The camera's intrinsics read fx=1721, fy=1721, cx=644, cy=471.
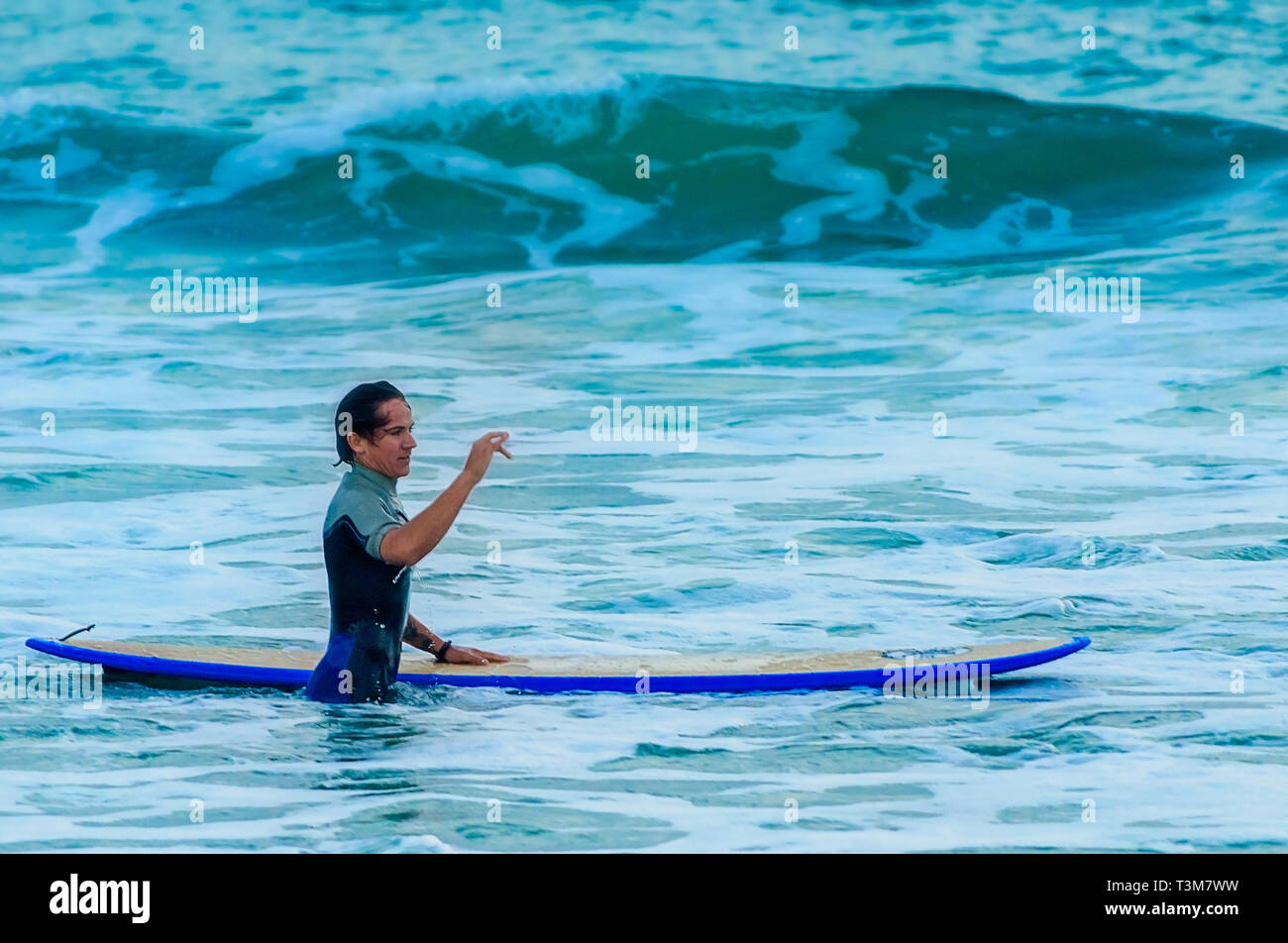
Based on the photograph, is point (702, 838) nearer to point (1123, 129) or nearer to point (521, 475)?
point (521, 475)

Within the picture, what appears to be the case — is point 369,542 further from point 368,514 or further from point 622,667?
point 622,667

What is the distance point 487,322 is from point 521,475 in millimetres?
6199

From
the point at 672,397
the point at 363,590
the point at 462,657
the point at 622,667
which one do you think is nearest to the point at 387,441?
the point at 363,590

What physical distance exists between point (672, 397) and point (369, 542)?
8.58m

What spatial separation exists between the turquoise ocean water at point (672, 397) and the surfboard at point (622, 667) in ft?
0.28

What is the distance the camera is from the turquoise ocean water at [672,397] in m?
5.66

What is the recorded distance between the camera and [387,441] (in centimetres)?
587

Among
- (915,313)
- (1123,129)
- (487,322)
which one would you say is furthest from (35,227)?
(1123,129)

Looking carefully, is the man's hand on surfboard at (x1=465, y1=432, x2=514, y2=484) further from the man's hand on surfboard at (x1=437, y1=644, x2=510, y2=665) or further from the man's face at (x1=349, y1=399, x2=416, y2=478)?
the man's hand on surfboard at (x1=437, y1=644, x2=510, y2=665)

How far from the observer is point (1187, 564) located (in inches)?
341

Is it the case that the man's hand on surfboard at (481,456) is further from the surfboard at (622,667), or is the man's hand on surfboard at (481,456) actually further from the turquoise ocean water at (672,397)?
the surfboard at (622,667)

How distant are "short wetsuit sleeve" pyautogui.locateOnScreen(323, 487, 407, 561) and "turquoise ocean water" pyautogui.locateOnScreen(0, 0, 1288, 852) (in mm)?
693

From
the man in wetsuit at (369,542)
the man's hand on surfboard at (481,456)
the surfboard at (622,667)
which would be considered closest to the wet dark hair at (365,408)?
the man in wetsuit at (369,542)

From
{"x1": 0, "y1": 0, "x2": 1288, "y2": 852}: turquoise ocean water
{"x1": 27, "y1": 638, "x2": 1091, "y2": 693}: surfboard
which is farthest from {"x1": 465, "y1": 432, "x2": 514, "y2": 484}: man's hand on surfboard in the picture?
{"x1": 27, "y1": 638, "x2": 1091, "y2": 693}: surfboard
